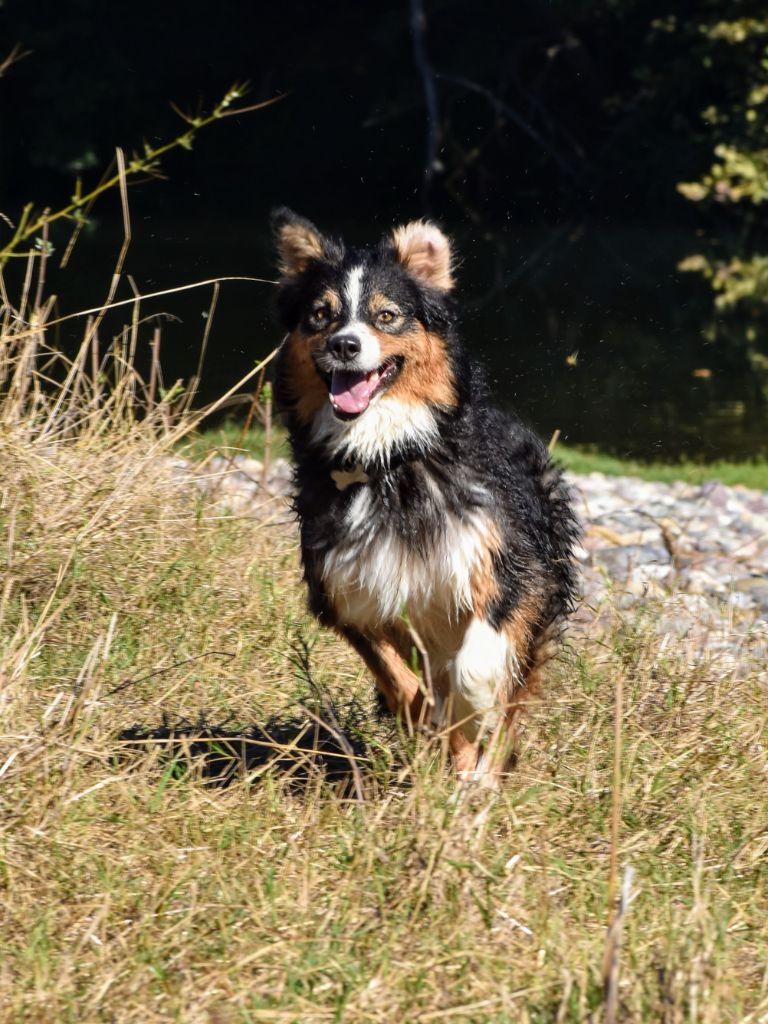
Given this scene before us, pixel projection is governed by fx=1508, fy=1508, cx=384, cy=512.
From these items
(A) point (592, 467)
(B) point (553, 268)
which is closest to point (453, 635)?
(A) point (592, 467)

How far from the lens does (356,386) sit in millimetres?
4285

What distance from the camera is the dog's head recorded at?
4254 mm

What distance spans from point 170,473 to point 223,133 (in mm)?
21596

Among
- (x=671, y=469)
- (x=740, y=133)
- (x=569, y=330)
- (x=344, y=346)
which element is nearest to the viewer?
(x=344, y=346)

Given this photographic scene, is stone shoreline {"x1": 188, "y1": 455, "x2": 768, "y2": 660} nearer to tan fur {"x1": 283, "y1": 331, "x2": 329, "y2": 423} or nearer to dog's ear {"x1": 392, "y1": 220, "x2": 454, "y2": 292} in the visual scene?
tan fur {"x1": 283, "y1": 331, "x2": 329, "y2": 423}

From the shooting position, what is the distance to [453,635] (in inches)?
175

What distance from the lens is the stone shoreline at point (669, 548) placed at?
552 cm

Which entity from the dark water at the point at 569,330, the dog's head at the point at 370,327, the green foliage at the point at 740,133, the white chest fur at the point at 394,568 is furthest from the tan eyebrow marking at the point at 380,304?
the green foliage at the point at 740,133

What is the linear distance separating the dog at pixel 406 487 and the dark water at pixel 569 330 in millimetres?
3589

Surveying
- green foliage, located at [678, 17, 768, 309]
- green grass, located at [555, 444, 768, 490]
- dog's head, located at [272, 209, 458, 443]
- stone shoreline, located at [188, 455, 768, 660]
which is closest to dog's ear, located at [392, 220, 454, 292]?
dog's head, located at [272, 209, 458, 443]

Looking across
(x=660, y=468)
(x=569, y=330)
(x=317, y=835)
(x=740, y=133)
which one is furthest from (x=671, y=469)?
(x=740, y=133)

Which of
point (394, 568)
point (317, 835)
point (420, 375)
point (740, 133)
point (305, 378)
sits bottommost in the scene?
point (317, 835)

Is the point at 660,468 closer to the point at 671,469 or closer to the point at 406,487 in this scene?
the point at 671,469

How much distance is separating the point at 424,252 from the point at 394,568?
3.31ft
